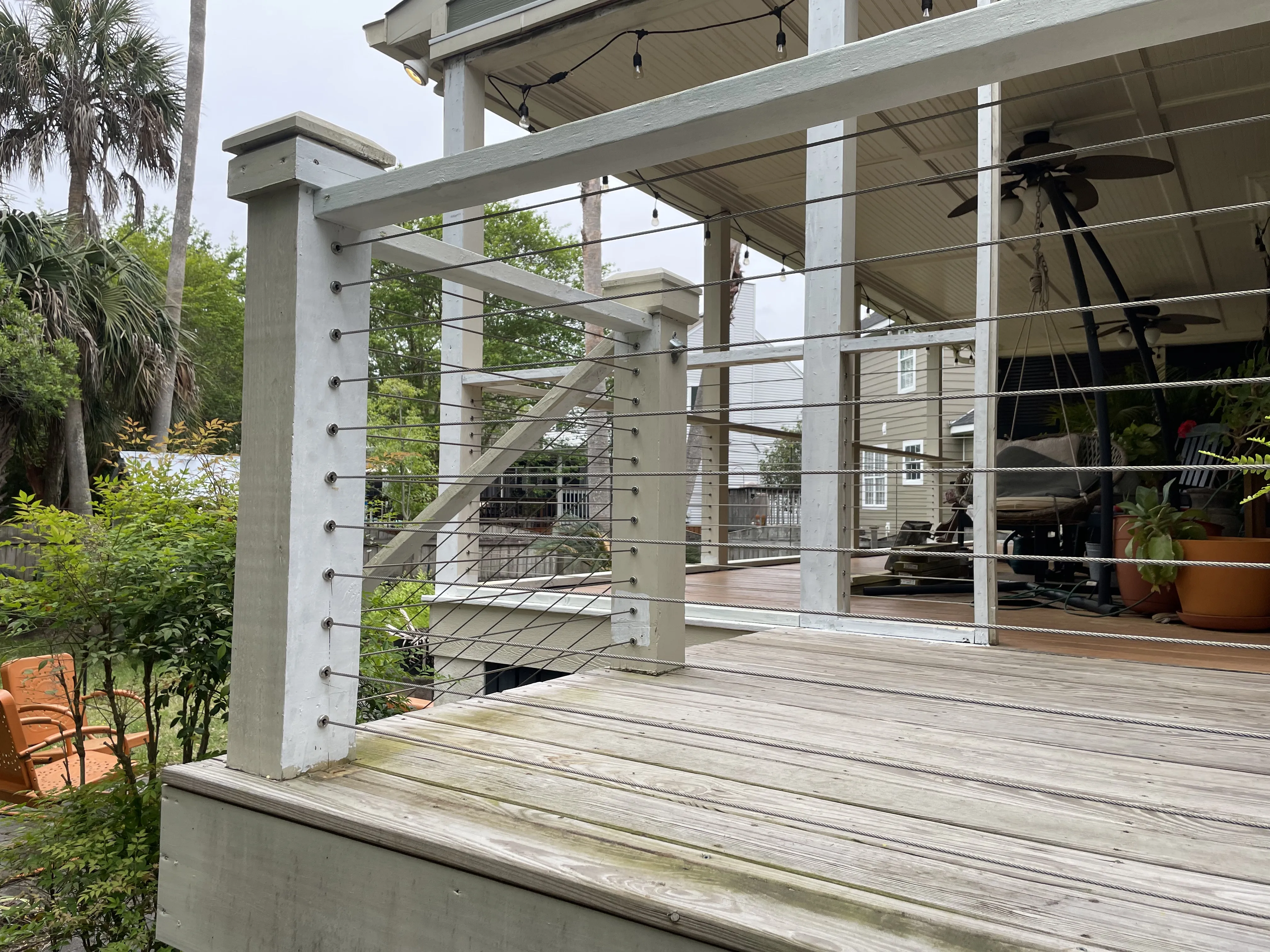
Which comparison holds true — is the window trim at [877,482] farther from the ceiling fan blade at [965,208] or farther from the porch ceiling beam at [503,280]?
the porch ceiling beam at [503,280]

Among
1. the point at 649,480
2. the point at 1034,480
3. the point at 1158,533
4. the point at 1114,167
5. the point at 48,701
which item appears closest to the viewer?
the point at 649,480

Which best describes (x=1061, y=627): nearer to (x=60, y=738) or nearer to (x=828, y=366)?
(x=828, y=366)

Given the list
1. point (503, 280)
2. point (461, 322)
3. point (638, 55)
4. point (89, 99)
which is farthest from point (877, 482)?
point (89, 99)

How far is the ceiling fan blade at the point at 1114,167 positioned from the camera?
12.6 feet

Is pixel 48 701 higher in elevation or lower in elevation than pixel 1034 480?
lower

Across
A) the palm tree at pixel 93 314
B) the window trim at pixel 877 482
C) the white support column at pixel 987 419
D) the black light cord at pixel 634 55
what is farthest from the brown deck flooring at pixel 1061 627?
the window trim at pixel 877 482

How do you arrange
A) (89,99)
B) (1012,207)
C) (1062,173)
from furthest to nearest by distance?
(89,99) < (1012,207) < (1062,173)

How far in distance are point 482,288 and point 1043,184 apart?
3.26 m

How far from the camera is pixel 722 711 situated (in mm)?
2031

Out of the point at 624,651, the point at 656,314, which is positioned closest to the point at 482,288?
the point at 656,314

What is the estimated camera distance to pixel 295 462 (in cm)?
150

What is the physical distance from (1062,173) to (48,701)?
5.41 meters

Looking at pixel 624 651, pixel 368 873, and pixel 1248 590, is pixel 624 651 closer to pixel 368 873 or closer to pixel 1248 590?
pixel 368 873

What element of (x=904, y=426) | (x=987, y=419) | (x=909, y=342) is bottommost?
(x=987, y=419)
